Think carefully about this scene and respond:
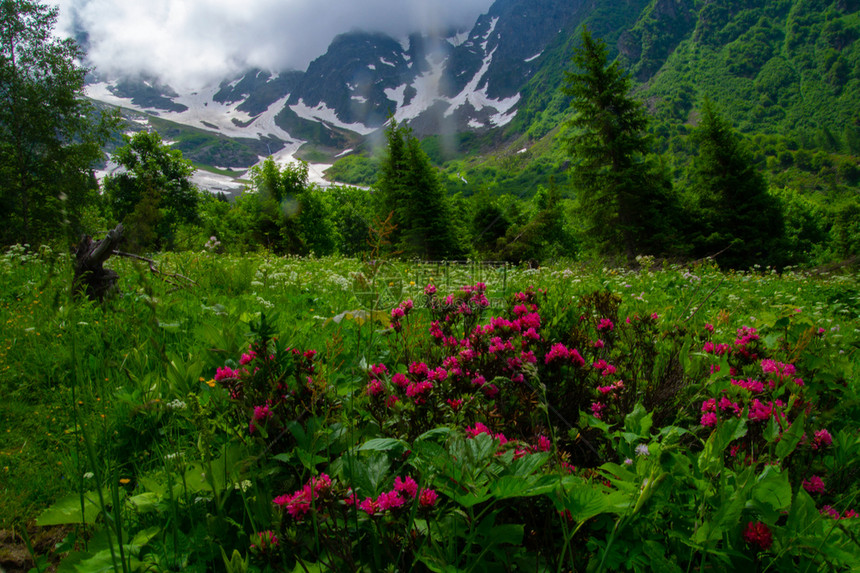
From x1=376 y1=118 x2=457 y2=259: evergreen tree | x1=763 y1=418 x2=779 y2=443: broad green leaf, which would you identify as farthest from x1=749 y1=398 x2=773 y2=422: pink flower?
x1=376 y1=118 x2=457 y2=259: evergreen tree

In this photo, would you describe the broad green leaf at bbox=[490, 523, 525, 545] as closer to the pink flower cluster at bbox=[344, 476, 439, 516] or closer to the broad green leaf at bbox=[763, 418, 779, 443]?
the pink flower cluster at bbox=[344, 476, 439, 516]

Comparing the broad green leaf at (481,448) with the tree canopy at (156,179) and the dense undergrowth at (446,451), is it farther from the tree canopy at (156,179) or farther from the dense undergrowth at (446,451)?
the tree canopy at (156,179)

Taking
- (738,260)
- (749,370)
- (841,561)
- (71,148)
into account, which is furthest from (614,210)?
(71,148)

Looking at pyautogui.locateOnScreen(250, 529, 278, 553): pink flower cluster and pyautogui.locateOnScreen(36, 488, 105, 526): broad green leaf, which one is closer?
pyautogui.locateOnScreen(250, 529, 278, 553): pink flower cluster

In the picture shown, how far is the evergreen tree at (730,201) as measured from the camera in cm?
2169

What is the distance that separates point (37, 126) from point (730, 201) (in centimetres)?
3731

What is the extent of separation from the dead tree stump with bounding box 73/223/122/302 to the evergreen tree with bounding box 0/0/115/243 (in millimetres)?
22122

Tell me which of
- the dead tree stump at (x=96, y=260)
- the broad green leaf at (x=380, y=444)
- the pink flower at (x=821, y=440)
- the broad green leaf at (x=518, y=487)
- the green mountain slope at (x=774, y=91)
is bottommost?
the pink flower at (x=821, y=440)

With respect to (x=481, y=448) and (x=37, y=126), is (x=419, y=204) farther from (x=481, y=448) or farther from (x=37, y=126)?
(x=481, y=448)

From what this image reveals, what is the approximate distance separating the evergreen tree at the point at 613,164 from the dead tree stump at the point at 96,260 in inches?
Answer: 757

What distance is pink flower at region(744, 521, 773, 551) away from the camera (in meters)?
0.92

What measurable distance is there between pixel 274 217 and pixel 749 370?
129ft

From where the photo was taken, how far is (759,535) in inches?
36.5

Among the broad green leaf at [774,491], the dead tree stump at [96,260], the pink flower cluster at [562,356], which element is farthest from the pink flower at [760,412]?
the dead tree stump at [96,260]
